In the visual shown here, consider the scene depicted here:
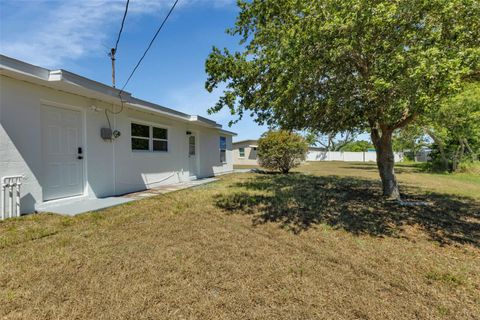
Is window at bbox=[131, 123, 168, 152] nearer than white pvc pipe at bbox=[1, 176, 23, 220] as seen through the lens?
No

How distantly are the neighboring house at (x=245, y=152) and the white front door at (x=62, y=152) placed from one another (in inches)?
951

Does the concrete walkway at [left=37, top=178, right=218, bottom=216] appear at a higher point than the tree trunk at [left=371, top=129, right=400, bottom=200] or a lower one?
lower

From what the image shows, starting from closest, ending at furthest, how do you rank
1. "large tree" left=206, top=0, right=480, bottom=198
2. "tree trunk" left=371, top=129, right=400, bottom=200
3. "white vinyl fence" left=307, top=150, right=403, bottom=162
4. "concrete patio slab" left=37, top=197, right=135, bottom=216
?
"large tree" left=206, top=0, right=480, bottom=198
"concrete patio slab" left=37, top=197, right=135, bottom=216
"tree trunk" left=371, top=129, right=400, bottom=200
"white vinyl fence" left=307, top=150, right=403, bottom=162

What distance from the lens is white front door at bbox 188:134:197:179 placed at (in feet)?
39.2

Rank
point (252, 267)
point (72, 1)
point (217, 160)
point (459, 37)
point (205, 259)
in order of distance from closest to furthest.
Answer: point (252, 267) < point (205, 259) < point (459, 37) < point (72, 1) < point (217, 160)

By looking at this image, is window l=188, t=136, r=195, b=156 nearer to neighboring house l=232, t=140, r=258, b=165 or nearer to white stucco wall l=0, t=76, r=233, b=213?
white stucco wall l=0, t=76, r=233, b=213

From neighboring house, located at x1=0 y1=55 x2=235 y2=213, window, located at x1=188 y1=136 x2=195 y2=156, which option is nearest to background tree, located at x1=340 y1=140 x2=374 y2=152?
window, located at x1=188 y1=136 x2=195 y2=156

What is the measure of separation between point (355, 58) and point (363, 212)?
11.3 ft

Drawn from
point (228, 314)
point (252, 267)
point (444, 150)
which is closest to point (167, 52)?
point (252, 267)

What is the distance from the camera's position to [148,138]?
9.20 m

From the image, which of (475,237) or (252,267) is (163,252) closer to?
(252,267)

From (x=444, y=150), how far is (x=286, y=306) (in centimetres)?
2099

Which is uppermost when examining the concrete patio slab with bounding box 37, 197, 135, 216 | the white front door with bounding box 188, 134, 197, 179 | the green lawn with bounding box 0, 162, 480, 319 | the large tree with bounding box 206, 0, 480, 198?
the large tree with bounding box 206, 0, 480, 198

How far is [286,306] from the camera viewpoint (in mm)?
2357
